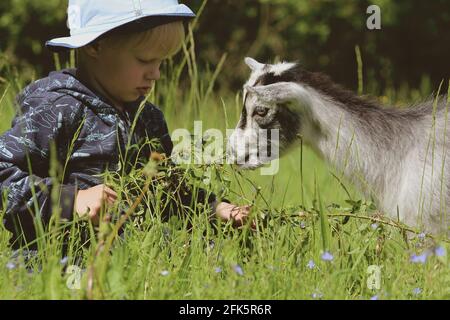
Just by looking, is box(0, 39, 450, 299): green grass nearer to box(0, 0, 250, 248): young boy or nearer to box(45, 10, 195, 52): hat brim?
box(0, 0, 250, 248): young boy

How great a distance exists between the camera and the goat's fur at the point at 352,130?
11.0 feet

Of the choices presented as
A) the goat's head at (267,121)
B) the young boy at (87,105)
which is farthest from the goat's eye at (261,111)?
the young boy at (87,105)

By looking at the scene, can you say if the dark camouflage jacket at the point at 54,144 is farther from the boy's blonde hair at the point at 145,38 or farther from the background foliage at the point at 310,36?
the background foliage at the point at 310,36

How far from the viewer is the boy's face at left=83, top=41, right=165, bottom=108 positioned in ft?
9.68

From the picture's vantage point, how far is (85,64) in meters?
3.07

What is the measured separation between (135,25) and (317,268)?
1093 millimetres

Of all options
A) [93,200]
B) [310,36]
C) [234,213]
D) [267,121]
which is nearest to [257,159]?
[267,121]

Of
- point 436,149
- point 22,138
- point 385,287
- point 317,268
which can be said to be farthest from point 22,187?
point 436,149

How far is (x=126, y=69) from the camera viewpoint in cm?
295

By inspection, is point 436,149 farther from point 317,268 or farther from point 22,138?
point 22,138

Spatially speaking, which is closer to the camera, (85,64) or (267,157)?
(85,64)

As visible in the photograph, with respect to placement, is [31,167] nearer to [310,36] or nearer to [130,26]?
[130,26]

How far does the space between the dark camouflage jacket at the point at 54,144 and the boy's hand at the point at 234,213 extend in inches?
16.7
